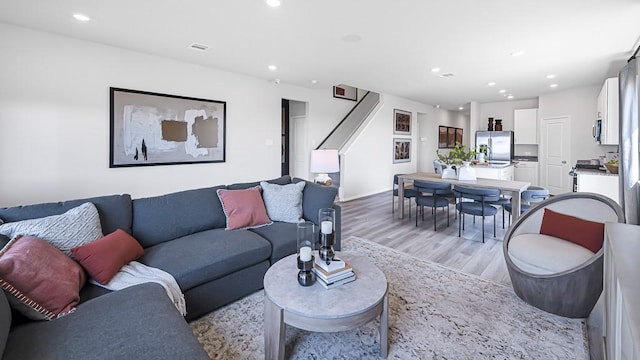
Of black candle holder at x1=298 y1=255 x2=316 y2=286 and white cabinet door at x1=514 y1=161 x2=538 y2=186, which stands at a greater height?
white cabinet door at x1=514 y1=161 x2=538 y2=186

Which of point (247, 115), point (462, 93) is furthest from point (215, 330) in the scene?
point (462, 93)

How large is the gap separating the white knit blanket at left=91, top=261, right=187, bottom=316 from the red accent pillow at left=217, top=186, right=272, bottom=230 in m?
0.89

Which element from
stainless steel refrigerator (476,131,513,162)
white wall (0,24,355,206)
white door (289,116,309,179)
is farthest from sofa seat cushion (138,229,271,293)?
stainless steel refrigerator (476,131,513,162)

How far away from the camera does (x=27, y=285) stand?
144 centimetres

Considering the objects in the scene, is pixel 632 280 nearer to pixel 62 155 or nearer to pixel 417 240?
pixel 417 240

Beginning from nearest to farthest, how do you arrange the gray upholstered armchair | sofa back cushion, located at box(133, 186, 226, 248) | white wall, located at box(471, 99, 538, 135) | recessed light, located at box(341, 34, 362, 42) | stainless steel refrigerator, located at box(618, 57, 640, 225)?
the gray upholstered armchair < sofa back cushion, located at box(133, 186, 226, 248) < stainless steel refrigerator, located at box(618, 57, 640, 225) < recessed light, located at box(341, 34, 362, 42) < white wall, located at box(471, 99, 538, 135)

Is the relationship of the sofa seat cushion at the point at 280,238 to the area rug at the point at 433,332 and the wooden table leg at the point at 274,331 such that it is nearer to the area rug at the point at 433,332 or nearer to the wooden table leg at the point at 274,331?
the area rug at the point at 433,332

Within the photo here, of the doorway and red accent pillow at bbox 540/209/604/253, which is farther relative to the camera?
the doorway

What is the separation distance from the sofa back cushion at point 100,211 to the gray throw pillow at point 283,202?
4.20ft

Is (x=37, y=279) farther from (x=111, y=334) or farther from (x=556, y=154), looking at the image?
(x=556, y=154)

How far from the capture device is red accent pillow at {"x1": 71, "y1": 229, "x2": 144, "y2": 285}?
1.81m

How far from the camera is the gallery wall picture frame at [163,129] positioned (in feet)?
13.3

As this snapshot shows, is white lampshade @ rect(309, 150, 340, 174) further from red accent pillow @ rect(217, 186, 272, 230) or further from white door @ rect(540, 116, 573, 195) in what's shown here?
white door @ rect(540, 116, 573, 195)

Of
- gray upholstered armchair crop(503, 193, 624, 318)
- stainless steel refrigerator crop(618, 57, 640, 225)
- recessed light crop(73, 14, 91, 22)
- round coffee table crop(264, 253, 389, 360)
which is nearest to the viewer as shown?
round coffee table crop(264, 253, 389, 360)
